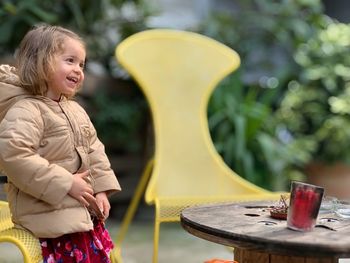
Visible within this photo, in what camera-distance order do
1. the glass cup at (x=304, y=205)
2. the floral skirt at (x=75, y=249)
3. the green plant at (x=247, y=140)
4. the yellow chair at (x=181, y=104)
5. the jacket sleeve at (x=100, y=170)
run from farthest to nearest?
the green plant at (x=247, y=140) → the yellow chair at (x=181, y=104) → the jacket sleeve at (x=100, y=170) → the floral skirt at (x=75, y=249) → the glass cup at (x=304, y=205)

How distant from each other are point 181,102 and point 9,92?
123 cm

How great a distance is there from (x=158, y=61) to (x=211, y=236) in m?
1.47

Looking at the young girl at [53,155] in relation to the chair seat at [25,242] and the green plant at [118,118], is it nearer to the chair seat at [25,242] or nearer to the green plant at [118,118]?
the chair seat at [25,242]

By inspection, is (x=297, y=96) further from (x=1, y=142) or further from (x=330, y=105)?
(x=1, y=142)

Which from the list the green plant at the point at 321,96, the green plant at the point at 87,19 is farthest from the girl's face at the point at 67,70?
the green plant at the point at 321,96

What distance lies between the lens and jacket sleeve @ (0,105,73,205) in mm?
1693

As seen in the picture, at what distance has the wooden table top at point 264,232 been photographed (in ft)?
4.83

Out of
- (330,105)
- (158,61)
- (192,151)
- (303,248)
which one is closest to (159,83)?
(158,61)

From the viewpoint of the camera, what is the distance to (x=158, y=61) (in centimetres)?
299

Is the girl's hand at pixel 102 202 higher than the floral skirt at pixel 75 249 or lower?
higher

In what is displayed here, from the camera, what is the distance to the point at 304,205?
160cm

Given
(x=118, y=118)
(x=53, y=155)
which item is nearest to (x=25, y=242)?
(x=53, y=155)

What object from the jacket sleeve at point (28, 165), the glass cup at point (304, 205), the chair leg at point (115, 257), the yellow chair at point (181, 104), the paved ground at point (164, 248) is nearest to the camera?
the glass cup at point (304, 205)

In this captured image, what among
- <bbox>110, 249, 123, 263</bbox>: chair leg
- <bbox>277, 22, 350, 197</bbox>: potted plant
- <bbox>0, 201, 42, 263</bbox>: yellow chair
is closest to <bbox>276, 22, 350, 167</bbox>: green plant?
<bbox>277, 22, 350, 197</bbox>: potted plant
